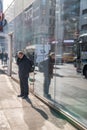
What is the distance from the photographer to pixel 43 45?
9203 millimetres

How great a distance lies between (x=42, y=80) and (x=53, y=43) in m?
1.72

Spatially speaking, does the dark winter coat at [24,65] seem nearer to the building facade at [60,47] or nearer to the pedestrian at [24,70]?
the pedestrian at [24,70]

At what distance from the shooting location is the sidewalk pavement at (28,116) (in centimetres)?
659

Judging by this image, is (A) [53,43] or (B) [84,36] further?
(A) [53,43]

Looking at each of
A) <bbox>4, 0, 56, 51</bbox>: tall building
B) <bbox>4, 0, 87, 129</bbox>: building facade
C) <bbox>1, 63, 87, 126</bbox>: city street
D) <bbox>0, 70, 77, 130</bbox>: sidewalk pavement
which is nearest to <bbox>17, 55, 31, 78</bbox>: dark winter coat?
<bbox>4, 0, 87, 129</bbox>: building facade

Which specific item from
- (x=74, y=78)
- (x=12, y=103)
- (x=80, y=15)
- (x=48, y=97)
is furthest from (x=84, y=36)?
(x=12, y=103)

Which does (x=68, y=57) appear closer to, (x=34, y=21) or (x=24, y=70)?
(x=24, y=70)

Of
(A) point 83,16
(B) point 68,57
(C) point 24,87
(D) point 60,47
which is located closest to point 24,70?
(C) point 24,87

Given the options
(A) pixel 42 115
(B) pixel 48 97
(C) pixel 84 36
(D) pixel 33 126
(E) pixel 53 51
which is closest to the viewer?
(C) pixel 84 36

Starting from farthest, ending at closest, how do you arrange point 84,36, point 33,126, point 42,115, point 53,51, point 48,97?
point 48,97 → point 53,51 → point 42,115 → point 33,126 → point 84,36

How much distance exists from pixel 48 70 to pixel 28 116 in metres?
1.82

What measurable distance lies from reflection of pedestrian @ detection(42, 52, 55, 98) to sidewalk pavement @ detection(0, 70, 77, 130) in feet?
1.46

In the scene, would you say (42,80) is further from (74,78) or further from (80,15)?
(80,15)

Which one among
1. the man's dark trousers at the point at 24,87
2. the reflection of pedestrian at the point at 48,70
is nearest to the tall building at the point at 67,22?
the reflection of pedestrian at the point at 48,70
